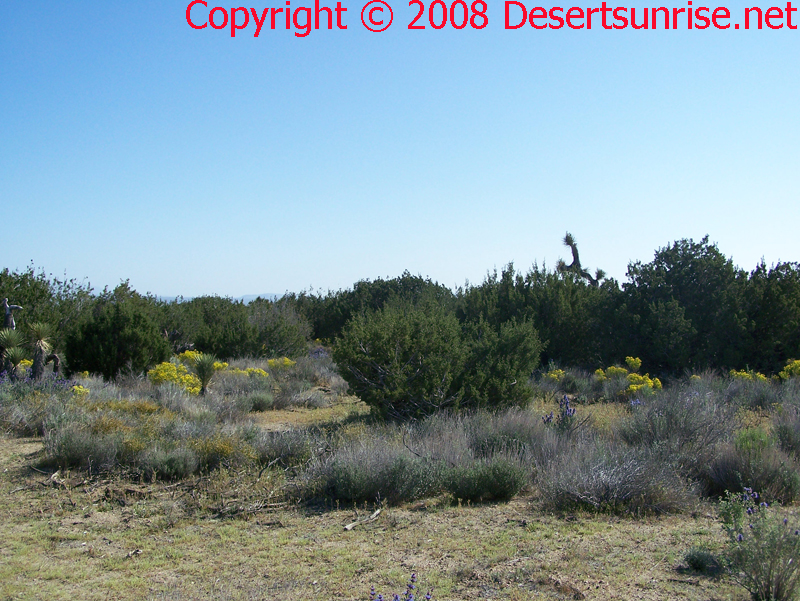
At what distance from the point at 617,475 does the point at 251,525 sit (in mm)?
3756

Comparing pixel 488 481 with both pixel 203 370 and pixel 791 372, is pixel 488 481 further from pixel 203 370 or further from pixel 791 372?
pixel 791 372

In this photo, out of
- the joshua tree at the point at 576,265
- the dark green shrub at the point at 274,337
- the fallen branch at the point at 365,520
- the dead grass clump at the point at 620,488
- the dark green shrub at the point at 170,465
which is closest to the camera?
the fallen branch at the point at 365,520

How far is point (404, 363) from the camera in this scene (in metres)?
10.2

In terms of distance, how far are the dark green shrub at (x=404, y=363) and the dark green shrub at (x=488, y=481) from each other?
136 inches

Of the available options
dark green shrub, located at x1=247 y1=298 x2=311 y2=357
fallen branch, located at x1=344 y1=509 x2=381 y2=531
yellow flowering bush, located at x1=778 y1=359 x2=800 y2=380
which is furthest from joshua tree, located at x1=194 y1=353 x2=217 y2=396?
yellow flowering bush, located at x1=778 y1=359 x2=800 y2=380

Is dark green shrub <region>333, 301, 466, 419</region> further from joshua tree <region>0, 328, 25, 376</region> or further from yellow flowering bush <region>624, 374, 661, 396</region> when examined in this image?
joshua tree <region>0, 328, 25, 376</region>

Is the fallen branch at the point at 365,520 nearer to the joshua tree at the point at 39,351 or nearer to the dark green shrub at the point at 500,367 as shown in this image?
the dark green shrub at the point at 500,367

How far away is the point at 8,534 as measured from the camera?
561 centimetres

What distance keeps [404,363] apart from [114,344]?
970 centimetres

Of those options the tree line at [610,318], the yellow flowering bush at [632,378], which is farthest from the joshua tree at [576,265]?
the yellow flowering bush at [632,378]

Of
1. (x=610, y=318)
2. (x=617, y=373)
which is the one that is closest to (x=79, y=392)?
(x=617, y=373)

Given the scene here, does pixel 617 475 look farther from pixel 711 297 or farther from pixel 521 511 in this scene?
pixel 711 297

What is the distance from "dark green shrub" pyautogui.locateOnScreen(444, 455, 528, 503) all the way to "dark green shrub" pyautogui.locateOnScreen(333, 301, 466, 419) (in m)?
3.45

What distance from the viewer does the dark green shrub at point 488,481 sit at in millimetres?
6148
